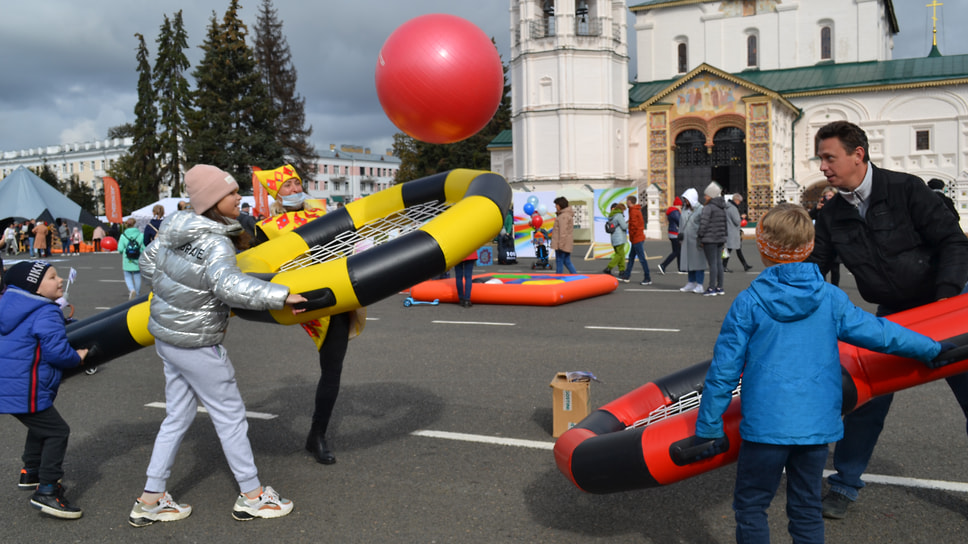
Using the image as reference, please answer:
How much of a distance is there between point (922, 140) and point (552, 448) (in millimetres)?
45388

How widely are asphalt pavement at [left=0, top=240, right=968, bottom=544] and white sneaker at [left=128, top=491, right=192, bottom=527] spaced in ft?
0.16

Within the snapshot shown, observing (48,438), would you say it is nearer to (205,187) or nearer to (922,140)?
(205,187)

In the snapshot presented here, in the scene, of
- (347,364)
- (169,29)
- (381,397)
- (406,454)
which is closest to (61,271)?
(347,364)

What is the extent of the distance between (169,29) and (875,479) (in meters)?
57.8

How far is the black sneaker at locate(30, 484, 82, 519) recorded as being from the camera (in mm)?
4177

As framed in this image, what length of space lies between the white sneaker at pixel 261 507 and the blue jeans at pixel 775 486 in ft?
8.11

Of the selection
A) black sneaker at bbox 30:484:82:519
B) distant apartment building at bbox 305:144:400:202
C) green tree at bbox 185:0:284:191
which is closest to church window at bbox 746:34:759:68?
green tree at bbox 185:0:284:191

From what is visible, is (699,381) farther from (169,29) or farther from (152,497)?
(169,29)

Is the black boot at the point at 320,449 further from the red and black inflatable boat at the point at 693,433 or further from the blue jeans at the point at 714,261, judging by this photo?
the blue jeans at the point at 714,261

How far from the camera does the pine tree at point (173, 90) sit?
5291 centimetres

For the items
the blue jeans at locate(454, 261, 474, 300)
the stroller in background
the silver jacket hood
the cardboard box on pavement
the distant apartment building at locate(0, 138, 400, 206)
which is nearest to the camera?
the silver jacket hood

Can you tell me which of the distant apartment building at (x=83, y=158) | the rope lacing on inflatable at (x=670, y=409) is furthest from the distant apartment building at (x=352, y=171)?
the rope lacing on inflatable at (x=670, y=409)

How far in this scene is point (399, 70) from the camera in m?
4.40

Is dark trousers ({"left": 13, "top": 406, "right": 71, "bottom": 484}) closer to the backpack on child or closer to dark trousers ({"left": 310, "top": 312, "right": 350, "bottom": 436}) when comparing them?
dark trousers ({"left": 310, "top": 312, "right": 350, "bottom": 436})
